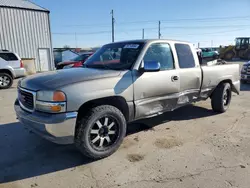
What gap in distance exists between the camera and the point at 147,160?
3346 mm

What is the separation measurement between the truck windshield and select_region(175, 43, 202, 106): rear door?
1.04m

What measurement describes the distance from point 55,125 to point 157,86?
6.28ft

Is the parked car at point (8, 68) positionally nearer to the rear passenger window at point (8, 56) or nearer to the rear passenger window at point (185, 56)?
the rear passenger window at point (8, 56)

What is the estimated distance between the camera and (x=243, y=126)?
4.75 metres

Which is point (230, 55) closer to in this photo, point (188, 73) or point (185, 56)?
point (185, 56)

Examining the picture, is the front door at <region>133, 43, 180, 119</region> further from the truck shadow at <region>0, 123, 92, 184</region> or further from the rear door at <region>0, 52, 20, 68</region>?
the rear door at <region>0, 52, 20, 68</region>

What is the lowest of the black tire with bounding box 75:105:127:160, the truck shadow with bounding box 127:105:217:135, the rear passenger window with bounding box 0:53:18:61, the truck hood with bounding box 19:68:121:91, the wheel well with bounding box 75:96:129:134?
the truck shadow with bounding box 127:105:217:135

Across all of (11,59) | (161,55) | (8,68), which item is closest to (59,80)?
(161,55)

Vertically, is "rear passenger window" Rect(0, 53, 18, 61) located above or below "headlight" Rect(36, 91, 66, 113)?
above

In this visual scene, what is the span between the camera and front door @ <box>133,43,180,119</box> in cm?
366

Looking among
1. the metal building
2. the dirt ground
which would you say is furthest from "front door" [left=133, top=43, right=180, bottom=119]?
the metal building

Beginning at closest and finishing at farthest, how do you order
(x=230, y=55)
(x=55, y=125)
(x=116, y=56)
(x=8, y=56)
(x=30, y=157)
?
(x=55, y=125), (x=30, y=157), (x=116, y=56), (x=8, y=56), (x=230, y=55)

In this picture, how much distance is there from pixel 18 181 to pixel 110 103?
1.66 metres

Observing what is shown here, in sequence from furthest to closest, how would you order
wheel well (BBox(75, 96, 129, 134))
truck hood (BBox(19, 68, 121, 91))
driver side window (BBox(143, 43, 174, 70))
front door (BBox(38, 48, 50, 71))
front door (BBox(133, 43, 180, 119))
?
front door (BBox(38, 48, 50, 71)) < driver side window (BBox(143, 43, 174, 70)) < front door (BBox(133, 43, 180, 119)) < wheel well (BBox(75, 96, 129, 134)) < truck hood (BBox(19, 68, 121, 91))
